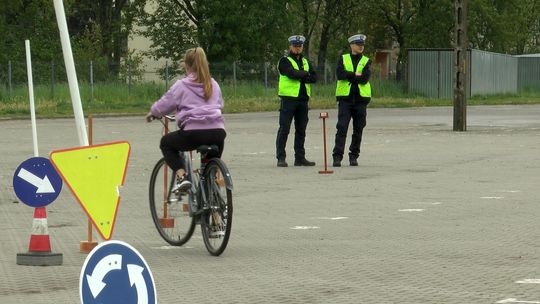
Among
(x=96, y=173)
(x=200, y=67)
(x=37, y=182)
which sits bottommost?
(x=37, y=182)

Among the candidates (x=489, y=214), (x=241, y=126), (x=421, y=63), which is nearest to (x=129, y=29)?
(x=421, y=63)

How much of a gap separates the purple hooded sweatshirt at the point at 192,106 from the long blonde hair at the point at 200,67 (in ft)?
0.13

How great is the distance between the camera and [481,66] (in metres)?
62.2

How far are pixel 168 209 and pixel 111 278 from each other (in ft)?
19.5

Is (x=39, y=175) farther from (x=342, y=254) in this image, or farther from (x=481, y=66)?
→ (x=481, y=66)

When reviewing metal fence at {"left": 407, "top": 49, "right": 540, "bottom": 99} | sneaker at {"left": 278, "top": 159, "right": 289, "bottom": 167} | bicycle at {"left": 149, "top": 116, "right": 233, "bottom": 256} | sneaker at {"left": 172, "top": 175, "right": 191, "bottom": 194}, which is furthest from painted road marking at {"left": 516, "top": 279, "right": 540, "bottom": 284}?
metal fence at {"left": 407, "top": 49, "right": 540, "bottom": 99}

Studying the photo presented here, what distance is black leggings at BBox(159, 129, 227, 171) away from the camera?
11.4m

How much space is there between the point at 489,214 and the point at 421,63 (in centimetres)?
4671

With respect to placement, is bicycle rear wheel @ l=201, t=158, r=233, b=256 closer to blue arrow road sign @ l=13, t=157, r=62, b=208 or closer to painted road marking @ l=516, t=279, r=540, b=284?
blue arrow road sign @ l=13, t=157, r=62, b=208

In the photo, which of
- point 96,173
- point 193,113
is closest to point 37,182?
point 193,113

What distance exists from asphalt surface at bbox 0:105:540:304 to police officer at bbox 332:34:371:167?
17.7 inches

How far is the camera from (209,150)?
11234 mm

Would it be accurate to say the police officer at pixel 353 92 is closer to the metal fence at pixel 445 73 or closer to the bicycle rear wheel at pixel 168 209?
the bicycle rear wheel at pixel 168 209

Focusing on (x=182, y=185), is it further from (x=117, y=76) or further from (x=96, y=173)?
(x=117, y=76)
